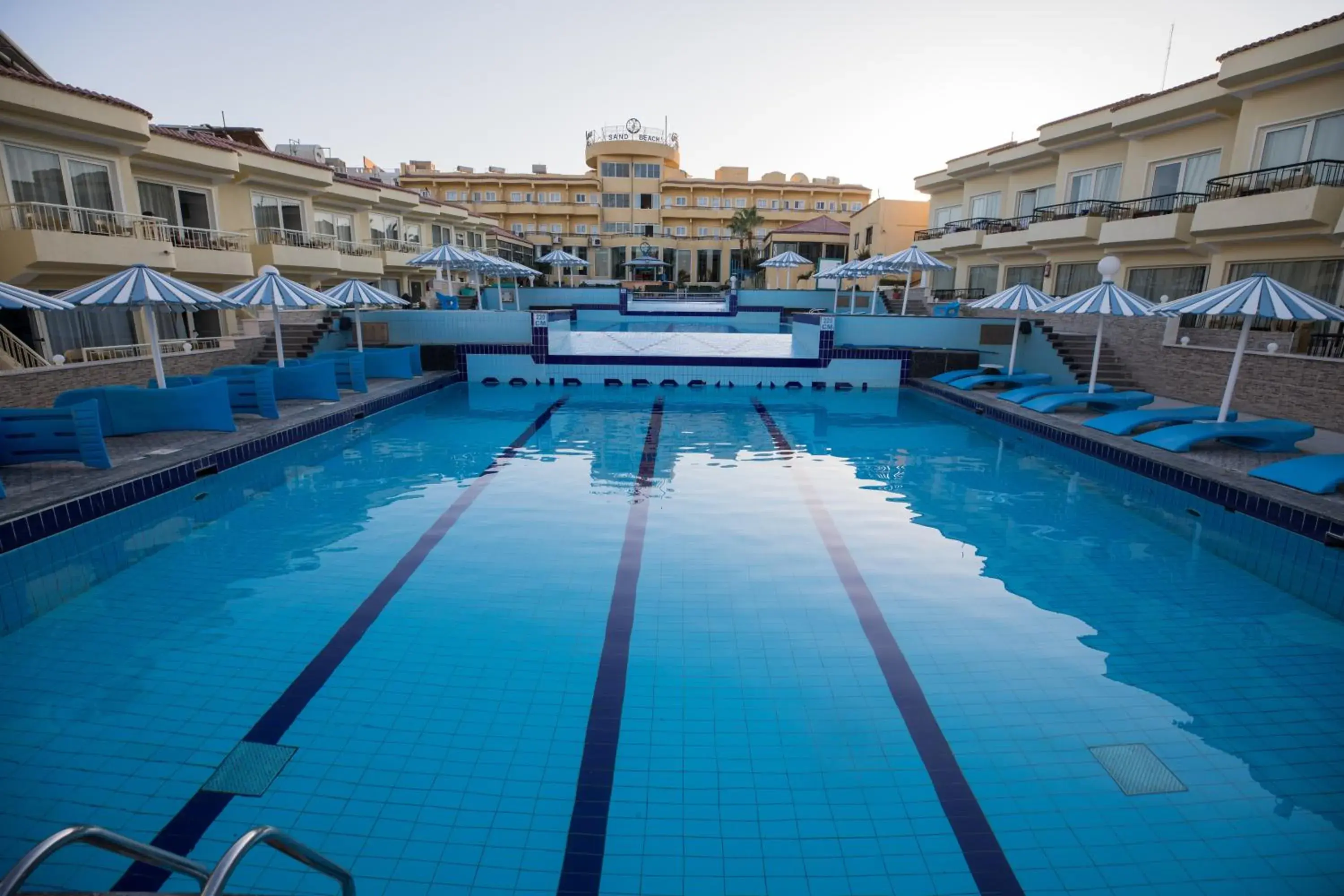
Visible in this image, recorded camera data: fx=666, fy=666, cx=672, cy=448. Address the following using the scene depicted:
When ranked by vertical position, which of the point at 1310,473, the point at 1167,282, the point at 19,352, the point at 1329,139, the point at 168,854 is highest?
the point at 1329,139

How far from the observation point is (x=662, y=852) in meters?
2.71

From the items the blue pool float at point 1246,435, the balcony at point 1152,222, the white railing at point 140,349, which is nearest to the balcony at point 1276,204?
the balcony at point 1152,222

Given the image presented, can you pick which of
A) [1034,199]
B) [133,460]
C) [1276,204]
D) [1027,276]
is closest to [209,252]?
[133,460]

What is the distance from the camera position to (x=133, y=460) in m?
7.12

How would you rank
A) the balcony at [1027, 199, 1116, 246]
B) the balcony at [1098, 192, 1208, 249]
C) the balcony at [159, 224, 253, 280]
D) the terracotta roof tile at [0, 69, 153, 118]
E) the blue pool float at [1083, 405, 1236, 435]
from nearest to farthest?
the blue pool float at [1083, 405, 1236, 435], the terracotta roof tile at [0, 69, 153, 118], the balcony at [1098, 192, 1208, 249], the balcony at [159, 224, 253, 280], the balcony at [1027, 199, 1116, 246]

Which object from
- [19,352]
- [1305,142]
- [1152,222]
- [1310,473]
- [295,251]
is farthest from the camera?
[295,251]

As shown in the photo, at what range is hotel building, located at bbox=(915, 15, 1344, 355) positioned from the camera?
11211 mm

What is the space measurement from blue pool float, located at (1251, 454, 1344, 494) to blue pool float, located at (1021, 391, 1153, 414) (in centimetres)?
349

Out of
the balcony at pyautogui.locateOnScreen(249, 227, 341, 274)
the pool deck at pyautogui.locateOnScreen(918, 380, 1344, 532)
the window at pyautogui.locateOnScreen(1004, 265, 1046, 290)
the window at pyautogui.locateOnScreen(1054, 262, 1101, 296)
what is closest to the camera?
the pool deck at pyautogui.locateOnScreen(918, 380, 1344, 532)

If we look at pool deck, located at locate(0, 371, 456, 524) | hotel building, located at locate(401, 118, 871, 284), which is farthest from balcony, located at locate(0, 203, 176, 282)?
hotel building, located at locate(401, 118, 871, 284)

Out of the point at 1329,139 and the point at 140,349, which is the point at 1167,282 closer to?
the point at 1329,139

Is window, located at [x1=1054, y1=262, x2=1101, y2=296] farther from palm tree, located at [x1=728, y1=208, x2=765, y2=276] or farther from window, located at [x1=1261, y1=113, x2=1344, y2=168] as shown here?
palm tree, located at [x1=728, y1=208, x2=765, y2=276]

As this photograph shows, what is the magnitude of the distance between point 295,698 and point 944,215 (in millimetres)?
26669

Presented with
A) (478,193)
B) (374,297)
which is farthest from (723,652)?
(478,193)
